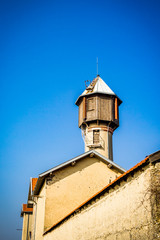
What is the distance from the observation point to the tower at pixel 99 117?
27.0 metres

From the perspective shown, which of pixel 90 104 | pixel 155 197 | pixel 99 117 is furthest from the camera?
pixel 90 104

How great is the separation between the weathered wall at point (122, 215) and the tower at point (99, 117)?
15.8 meters

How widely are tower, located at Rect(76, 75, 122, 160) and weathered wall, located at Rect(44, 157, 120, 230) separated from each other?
25.2ft

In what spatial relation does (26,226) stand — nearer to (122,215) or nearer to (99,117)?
(99,117)

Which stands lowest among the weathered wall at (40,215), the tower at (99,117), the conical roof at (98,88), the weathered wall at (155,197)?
the weathered wall at (155,197)

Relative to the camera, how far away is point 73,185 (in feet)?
59.2

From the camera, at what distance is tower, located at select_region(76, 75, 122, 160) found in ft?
88.6

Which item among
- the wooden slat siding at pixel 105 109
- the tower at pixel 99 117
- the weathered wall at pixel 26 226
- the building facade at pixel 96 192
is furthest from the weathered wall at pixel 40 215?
the weathered wall at pixel 26 226

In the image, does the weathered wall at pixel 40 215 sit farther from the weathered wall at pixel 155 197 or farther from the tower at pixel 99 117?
the weathered wall at pixel 155 197

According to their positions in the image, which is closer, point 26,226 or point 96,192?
point 96,192

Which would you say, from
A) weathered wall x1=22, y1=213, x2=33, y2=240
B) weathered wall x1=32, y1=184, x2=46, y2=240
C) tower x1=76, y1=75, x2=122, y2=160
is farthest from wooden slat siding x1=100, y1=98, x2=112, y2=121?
weathered wall x1=22, y1=213, x2=33, y2=240

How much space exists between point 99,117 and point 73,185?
34.3 feet

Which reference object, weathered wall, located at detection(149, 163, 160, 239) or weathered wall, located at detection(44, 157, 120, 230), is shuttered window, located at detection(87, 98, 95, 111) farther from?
weathered wall, located at detection(149, 163, 160, 239)

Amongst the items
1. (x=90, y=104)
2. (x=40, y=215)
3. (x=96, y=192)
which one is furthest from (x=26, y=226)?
(x=96, y=192)
